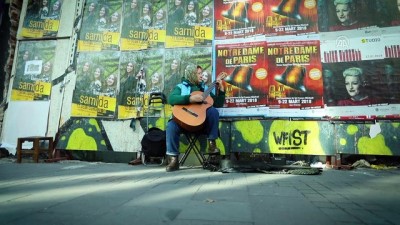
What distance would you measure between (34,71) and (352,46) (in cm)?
683

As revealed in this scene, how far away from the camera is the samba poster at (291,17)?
4.76 metres

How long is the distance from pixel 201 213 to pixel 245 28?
14.2 feet

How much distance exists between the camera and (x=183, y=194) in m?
2.06

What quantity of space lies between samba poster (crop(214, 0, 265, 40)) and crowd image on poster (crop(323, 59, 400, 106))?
1589 mm

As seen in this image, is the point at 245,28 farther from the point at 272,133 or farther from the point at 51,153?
the point at 51,153

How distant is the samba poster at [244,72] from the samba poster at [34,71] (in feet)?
12.9

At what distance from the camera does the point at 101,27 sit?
5.59 m

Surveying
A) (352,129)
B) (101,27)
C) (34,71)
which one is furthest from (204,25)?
(34,71)

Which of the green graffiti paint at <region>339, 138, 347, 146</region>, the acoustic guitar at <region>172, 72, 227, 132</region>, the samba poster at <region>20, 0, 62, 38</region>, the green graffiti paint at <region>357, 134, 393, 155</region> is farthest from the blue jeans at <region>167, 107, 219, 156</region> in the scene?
the samba poster at <region>20, 0, 62, 38</region>

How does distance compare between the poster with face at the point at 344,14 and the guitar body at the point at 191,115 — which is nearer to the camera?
the guitar body at the point at 191,115

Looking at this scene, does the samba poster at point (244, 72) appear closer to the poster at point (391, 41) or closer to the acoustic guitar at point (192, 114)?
the acoustic guitar at point (192, 114)

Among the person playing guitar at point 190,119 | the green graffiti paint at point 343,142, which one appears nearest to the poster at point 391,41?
the green graffiti paint at point 343,142

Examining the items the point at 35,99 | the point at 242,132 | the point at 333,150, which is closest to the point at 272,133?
the point at 242,132

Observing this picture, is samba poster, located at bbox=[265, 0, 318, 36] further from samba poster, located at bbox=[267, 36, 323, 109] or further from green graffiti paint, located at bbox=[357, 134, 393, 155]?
green graffiti paint, located at bbox=[357, 134, 393, 155]
